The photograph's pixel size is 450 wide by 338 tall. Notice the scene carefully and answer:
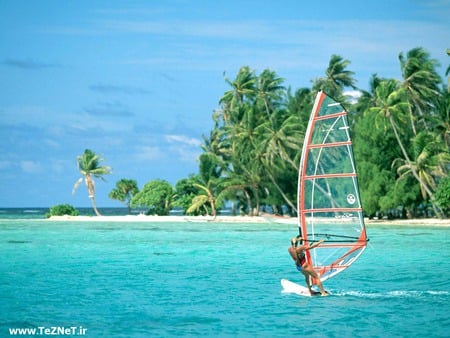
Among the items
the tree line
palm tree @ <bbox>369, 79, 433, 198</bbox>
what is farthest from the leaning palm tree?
palm tree @ <bbox>369, 79, 433, 198</bbox>

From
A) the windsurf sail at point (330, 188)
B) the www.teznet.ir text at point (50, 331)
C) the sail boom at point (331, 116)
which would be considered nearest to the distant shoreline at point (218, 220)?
the windsurf sail at point (330, 188)

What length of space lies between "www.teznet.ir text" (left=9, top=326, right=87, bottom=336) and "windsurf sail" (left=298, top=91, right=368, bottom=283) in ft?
18.7

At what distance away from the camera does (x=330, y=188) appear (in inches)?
703

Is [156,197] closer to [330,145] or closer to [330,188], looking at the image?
[330,188]

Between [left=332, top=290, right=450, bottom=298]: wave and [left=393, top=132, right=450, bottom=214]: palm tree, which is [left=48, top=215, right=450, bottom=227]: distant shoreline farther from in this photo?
[left=332, top=290, right=450, bottom=298]: wave

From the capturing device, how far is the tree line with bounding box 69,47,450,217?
55.1 metres

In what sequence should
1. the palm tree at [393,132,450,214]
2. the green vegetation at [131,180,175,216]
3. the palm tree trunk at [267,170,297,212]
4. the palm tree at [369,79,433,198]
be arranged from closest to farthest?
Result: the palm tree at [393,132,450,214], the palm tree at [369,79,433,198], the palm tree trunk at [267,170,297,212], the green vegetation at [131,180,175,216]

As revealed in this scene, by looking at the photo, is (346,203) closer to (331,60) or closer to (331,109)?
(331,109)

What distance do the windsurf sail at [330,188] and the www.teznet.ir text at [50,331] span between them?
18.7 ft

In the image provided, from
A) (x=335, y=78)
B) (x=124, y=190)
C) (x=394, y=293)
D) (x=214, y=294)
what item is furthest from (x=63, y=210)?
(x=394, y=293)

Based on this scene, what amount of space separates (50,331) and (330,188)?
7.22 metres

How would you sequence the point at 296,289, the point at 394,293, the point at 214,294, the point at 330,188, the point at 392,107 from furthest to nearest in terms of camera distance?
1. the point at 392,107
2. the point at 214,294
3. the point at 394,293
4. the point at 296,289
5. the point at 330,188

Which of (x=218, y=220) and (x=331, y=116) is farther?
(x=218, y=220)

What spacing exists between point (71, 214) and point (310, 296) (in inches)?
2557
